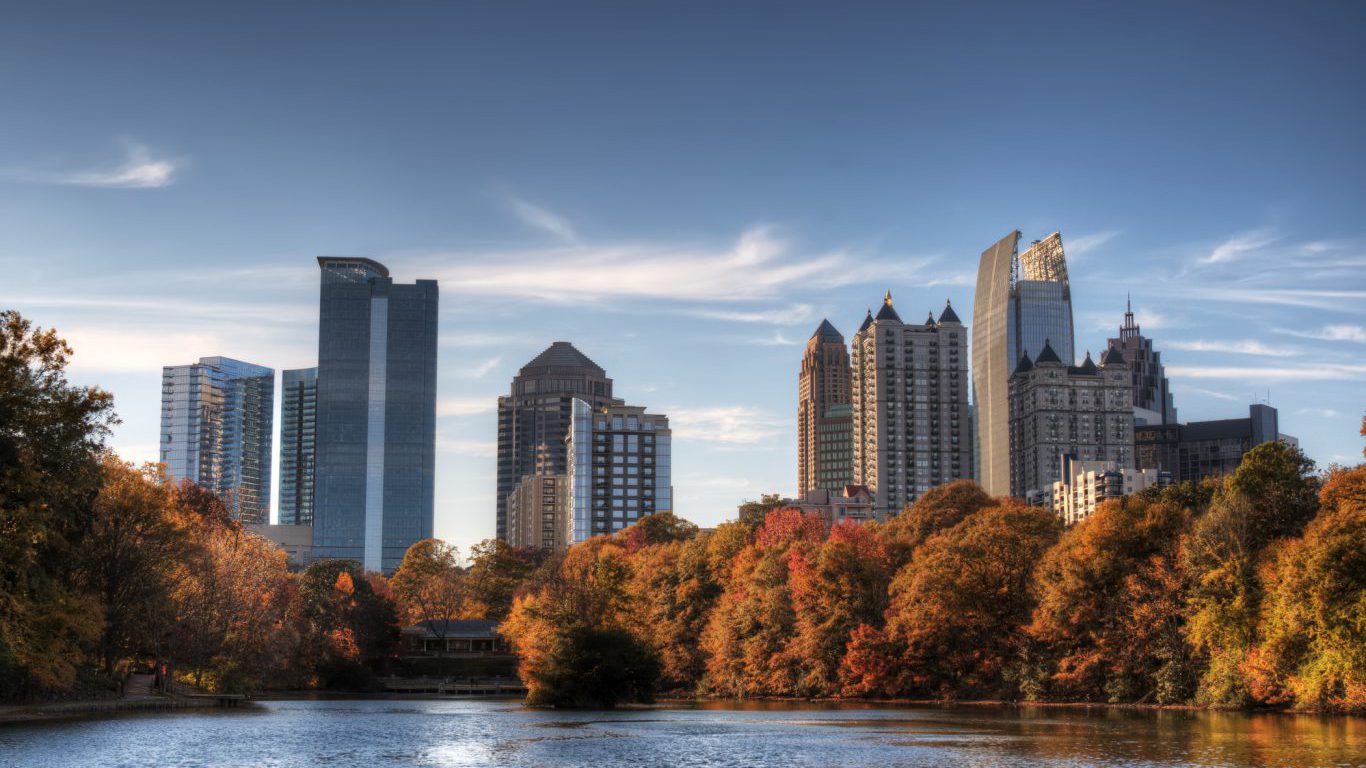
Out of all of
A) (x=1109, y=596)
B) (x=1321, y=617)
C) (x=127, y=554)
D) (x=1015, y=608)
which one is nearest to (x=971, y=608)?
(x=1015, y=608)

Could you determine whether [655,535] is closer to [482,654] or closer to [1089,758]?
[482,654]

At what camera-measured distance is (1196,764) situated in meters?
46.2

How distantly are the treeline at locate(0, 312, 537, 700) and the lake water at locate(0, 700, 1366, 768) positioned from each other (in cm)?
492

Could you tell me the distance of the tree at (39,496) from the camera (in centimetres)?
6050

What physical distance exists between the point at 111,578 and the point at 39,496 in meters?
18.3

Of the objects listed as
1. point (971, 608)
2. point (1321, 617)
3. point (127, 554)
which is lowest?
point (971, 608)

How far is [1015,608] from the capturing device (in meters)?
94.9

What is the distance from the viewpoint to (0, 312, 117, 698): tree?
60500 mm

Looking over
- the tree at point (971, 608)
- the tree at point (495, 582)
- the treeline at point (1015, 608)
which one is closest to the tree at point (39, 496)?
the treeline at point (1015, 608)

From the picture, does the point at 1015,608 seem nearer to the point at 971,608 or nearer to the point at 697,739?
the point at 971,608

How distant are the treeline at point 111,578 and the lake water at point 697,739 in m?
4.92

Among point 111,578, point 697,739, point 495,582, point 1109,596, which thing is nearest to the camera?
point 697,739

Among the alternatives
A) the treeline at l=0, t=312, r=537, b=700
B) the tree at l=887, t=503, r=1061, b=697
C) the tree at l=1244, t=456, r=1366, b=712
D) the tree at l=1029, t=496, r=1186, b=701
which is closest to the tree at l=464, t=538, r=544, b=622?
the treeline at l=0, t=312, r=537, b=700

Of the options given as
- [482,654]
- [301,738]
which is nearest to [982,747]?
[301,738]
